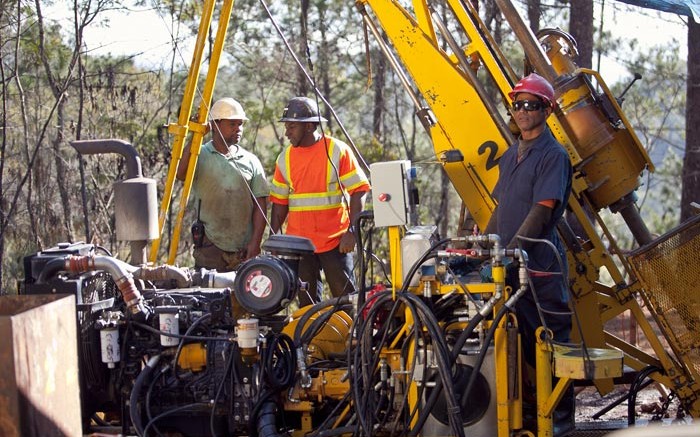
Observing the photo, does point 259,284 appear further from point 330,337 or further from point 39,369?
point 39,369

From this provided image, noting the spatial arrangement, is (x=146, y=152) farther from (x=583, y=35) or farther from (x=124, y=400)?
(x=124, y=400)

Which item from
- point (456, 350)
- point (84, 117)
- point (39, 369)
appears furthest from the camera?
point (84, 117)

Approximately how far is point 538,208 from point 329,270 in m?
2.38

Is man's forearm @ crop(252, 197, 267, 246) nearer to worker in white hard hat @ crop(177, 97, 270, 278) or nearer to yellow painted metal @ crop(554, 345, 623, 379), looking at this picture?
worker in white hard hat @ crop(177, 97, 270, 278)

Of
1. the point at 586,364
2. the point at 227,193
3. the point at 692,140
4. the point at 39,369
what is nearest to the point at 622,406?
the point at 586,364

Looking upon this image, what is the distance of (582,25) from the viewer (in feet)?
35.6

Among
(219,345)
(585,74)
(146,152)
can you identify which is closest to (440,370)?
(219,345)

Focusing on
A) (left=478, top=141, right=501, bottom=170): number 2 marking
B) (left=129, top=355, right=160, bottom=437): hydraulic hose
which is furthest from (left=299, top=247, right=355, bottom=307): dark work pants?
(left=129, top=355, right=160, bottom=437): hydraulic hose

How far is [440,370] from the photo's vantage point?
455 centimetres

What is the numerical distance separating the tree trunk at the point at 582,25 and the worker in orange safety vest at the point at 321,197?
456 centimetres

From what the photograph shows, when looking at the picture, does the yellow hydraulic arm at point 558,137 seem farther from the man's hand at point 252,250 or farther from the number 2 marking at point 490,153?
the man's hand at point 252,250

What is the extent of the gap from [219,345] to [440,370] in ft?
4.00

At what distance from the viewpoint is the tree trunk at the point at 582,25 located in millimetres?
10703

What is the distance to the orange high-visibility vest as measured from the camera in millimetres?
7012
